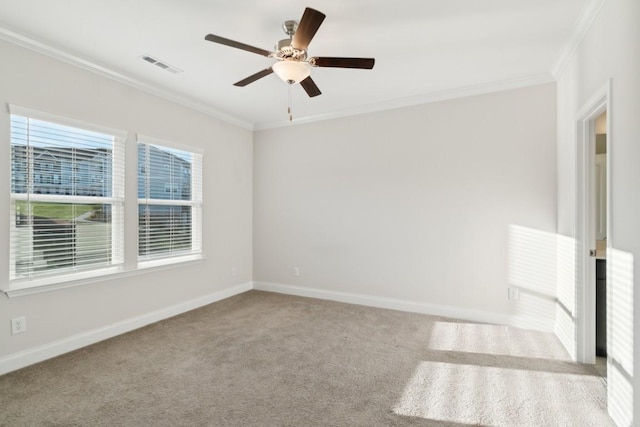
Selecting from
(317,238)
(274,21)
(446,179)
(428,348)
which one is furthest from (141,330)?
(446,179)

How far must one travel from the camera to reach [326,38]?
2.62 meters

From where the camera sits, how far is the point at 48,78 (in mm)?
2783

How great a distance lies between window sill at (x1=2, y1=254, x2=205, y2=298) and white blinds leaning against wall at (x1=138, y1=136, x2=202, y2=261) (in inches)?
5.0

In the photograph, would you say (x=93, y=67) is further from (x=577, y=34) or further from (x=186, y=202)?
(x=577, y=34)

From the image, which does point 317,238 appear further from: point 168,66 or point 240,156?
point 168,66

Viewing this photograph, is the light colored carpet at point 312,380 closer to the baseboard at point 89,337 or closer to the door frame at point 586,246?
the baseboard at point 89,337

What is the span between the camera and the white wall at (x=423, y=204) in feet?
11.2

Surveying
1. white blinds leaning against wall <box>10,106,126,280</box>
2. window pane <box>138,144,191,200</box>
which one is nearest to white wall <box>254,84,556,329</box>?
window pane <box>138,144,191,200</box>

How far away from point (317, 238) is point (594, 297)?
310 centimetres

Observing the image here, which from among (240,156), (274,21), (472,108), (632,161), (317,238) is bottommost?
(317,238)

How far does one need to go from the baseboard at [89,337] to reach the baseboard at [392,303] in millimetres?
1031

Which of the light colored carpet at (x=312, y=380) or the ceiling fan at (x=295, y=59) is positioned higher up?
the ceiling fan at (x=295, y=59)

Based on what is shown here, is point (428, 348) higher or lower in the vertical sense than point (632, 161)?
lower

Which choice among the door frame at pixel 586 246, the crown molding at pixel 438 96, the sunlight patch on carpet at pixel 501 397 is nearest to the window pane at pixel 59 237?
the crown molding at pixel 438 96
